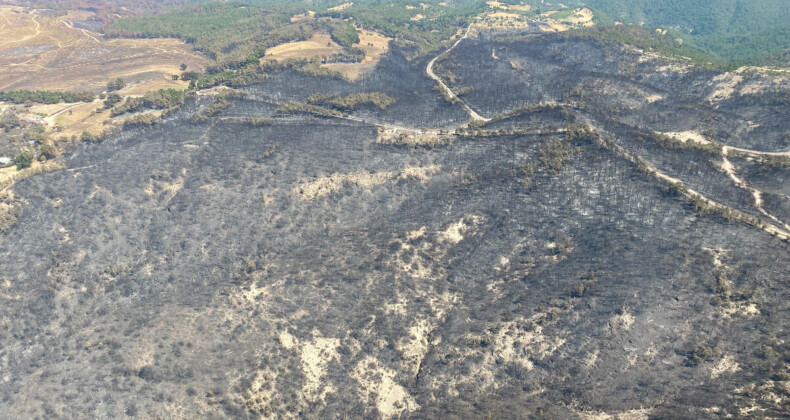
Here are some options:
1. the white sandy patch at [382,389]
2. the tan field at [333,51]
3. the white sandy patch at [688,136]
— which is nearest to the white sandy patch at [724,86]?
the white sandy patch at [688,136]

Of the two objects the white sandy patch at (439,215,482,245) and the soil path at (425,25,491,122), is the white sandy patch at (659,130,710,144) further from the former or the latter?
the white sandy patch at (439,215,482,245)

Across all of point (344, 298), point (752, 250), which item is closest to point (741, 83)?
point (752, 250)

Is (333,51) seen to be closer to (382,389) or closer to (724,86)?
(724,86)

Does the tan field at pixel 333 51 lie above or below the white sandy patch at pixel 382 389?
above

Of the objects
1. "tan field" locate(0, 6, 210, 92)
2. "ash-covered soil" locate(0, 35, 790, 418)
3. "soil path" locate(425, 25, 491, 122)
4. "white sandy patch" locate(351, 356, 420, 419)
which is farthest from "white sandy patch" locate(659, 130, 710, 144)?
"tan field" locate(0, 6, 210, 92)

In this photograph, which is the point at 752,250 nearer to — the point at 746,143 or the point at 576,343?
the point at 576,343

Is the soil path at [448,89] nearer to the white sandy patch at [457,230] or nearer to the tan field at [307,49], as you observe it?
the tan field at [307,49]

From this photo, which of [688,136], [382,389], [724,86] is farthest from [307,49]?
[382,389]
